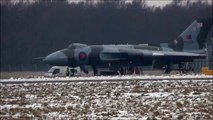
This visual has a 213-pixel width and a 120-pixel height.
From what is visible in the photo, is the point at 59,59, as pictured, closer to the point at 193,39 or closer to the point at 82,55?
the point at 82,55

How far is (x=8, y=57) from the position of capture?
320 ft

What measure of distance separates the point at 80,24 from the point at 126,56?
171 feet

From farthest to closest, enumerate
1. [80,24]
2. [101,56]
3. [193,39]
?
[80,24] < [193,39] < [101,56]

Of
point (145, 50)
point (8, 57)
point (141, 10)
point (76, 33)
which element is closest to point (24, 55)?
point (8, 57)

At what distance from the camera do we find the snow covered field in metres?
20.7

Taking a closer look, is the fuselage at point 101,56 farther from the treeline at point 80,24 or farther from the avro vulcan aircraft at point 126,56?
the treeline at point 80,24

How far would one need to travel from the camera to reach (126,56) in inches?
2206

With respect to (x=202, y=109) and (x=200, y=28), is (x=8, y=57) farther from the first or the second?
(x=202, y=109)

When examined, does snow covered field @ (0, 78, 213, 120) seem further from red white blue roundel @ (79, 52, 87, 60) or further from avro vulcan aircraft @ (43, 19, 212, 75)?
avro vulcan aircraft @ (43, 19, 212, 75)

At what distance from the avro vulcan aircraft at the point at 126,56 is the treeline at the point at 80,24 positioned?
1717 inches

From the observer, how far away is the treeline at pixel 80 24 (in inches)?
4045

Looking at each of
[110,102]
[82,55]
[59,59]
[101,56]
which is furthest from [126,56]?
[110,102]

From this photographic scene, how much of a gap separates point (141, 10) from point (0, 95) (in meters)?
84.7

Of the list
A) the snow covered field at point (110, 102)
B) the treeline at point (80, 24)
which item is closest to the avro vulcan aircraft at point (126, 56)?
the snow covered field at point (110, 102)
